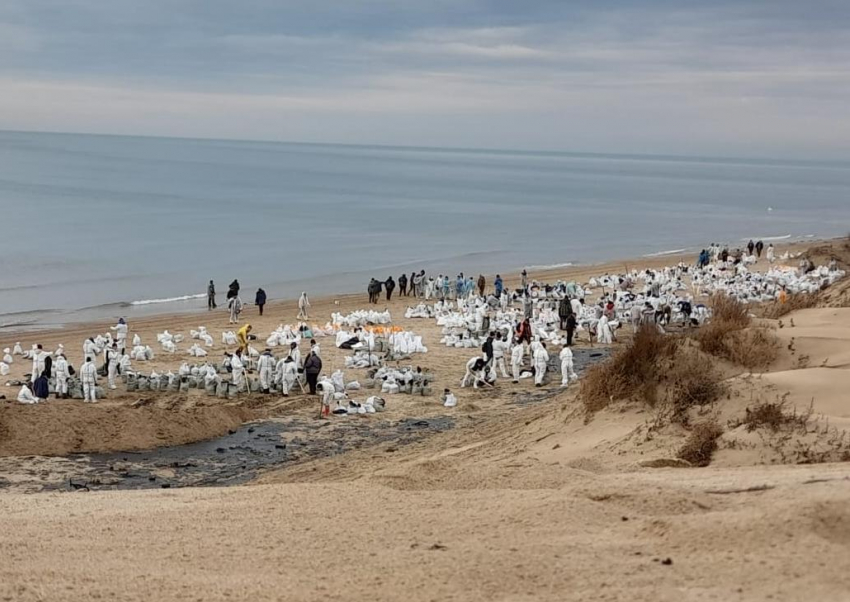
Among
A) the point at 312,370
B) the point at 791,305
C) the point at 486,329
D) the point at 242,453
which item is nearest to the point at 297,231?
the point at 486,329

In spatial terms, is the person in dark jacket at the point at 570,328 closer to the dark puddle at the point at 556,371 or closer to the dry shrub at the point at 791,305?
the dark puddle at the point at 556,371

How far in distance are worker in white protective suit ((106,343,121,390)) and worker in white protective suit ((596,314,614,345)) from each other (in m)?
13.0

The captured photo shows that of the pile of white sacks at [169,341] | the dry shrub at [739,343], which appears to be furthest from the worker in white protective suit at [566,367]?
the pile of white sacks at [169,341]

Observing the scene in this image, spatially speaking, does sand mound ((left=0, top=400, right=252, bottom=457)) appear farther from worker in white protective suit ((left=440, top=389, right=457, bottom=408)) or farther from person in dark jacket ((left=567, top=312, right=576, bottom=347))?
person in dark jacket ((left=567, top=312, right=576, bottom=347))

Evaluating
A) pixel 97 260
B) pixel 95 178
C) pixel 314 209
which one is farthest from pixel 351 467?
pixel 95 178

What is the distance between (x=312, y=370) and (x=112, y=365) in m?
4.38

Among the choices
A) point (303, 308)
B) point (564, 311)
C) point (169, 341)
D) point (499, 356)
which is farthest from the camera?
point (303, 308)

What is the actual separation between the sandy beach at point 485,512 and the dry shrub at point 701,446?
13cm

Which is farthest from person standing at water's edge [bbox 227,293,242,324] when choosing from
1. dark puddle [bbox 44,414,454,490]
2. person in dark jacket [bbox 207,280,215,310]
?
dark puddle [bbox 44,414,454,490]

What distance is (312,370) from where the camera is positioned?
20.3 m

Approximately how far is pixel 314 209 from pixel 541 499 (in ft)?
281

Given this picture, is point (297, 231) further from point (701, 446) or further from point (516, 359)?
point (701, 446)

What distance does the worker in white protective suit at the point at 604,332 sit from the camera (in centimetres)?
2648

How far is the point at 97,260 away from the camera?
5231 cm
